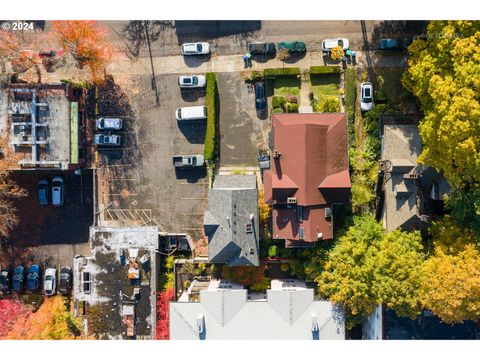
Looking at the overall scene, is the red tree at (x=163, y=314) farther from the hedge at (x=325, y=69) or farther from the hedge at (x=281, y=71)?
the hedge at (x=325, y=69)

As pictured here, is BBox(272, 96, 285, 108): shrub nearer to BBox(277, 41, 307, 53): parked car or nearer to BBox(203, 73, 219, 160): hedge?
BBox(277, 41, 307, 53): parked car

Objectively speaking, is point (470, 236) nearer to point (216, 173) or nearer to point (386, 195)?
point (386, 195)

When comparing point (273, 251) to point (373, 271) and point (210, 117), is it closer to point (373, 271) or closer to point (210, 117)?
point (373, 271)

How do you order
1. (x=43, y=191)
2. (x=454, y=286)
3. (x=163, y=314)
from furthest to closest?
1. (x=43, y=191)
2. (x=163, y=314)
3. (x=454, y=286)

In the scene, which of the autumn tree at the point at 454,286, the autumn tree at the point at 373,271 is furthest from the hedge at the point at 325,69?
the autumn tree at the point at 454,286

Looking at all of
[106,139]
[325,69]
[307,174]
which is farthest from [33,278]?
[325,69]

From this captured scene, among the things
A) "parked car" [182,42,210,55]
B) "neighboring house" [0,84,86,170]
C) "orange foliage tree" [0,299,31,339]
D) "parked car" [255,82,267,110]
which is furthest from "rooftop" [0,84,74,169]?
"parked car" [255,82,267,110]

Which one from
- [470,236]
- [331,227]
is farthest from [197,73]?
[470,236]
